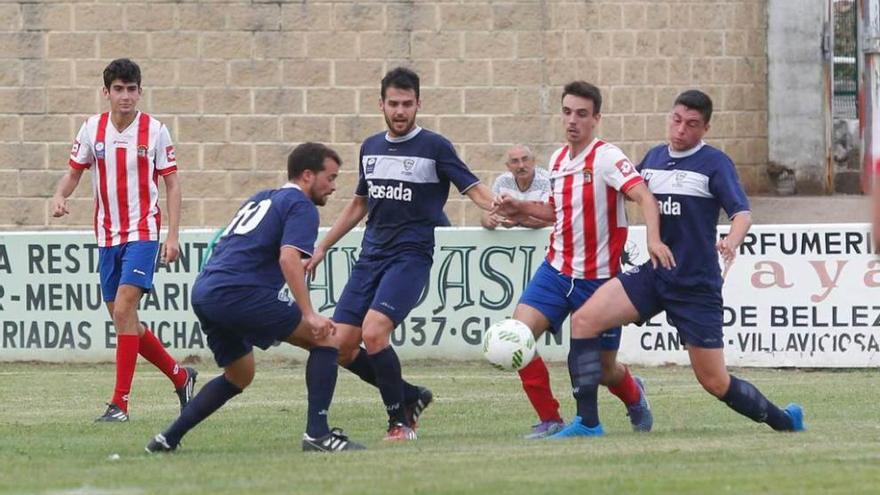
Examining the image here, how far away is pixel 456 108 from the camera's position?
59.3 ft

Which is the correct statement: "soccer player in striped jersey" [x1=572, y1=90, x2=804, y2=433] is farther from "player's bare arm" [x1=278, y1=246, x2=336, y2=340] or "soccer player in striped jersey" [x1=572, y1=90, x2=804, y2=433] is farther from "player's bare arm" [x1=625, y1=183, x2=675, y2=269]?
"player's bare arm" [x1=278, y1=246, x2=336, y2=340]

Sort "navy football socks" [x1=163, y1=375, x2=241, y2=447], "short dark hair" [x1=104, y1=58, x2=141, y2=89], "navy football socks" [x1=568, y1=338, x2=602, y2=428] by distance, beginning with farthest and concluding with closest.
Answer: "short dark hair" [x1=104, y1=58, x2=141, y2=89]
"navy football socks" [x1=568, y1=338, x2=602, y2=428]
"navy football socks" [x1=163, y1=375, x2=241, y2=447]

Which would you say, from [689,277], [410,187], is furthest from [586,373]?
[410,187]

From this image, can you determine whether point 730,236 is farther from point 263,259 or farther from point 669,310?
point 263,259

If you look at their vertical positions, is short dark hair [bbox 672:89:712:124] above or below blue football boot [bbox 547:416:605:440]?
above

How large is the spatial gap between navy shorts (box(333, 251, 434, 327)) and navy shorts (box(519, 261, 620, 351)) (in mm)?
Answer: 636

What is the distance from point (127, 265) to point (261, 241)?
2547mm

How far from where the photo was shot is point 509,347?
930cm

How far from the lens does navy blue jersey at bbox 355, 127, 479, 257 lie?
979cm

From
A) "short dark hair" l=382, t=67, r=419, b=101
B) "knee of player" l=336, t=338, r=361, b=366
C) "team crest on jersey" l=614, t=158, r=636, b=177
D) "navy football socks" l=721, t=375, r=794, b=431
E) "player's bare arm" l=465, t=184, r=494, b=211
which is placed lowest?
"navy football socks" l=721, t=375, r=794, b=431

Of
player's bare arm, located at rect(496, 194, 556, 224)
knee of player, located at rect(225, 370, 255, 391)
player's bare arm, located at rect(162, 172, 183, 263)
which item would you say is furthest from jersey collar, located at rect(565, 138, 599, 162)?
player's bare arm, located at rect(162, 172, 183, 263)

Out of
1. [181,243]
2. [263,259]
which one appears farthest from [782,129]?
[263,259]

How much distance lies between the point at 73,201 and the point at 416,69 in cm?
388

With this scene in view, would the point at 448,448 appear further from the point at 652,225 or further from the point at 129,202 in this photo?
the point at 129,202
